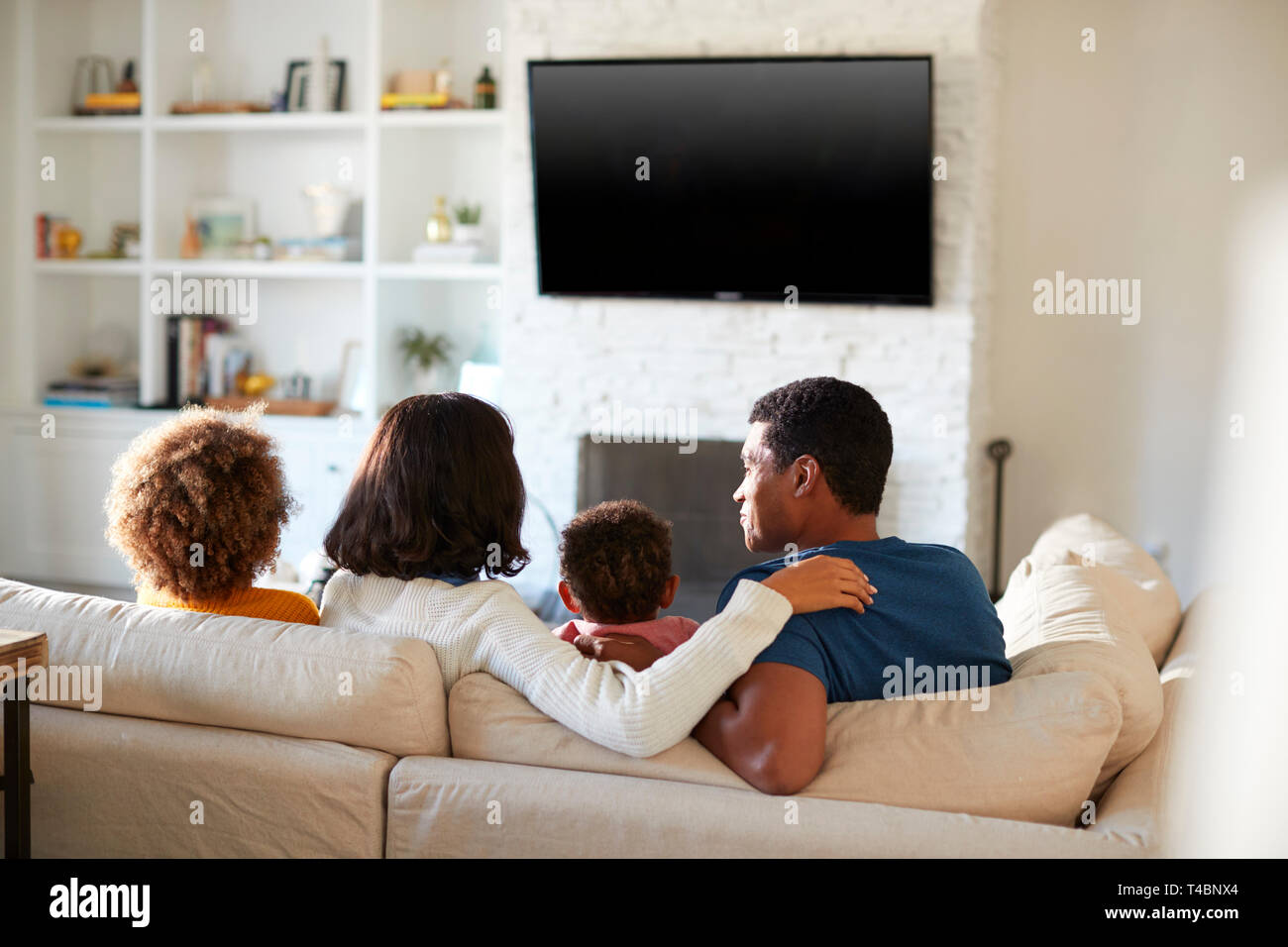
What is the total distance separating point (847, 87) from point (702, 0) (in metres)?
0.59

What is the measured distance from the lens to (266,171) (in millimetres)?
4977

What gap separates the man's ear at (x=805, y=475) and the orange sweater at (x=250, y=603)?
67cm

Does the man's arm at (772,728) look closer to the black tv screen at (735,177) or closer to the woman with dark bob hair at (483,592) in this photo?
the woman with dark bob hair at (483,592)

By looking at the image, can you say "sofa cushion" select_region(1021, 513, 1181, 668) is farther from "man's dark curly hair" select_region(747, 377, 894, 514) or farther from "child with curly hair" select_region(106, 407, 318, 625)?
"child with curly hair" select_region(106, 407, 318, 625)

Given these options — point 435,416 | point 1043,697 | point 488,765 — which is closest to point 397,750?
point 488,765

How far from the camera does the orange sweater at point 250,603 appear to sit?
158cm

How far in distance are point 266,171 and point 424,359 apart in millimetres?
1158

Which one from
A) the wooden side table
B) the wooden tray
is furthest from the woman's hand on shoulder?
the wooden tray

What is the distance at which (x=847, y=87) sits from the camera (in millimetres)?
3803

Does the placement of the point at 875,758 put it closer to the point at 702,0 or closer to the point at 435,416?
the point at 435,416

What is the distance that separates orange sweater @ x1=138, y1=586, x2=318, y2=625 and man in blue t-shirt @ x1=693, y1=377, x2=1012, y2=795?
620 mm

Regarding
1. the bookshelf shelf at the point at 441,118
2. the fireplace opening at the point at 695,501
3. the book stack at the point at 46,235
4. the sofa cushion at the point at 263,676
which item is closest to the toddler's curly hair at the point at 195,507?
the sofa cushion at the point at 263,676
